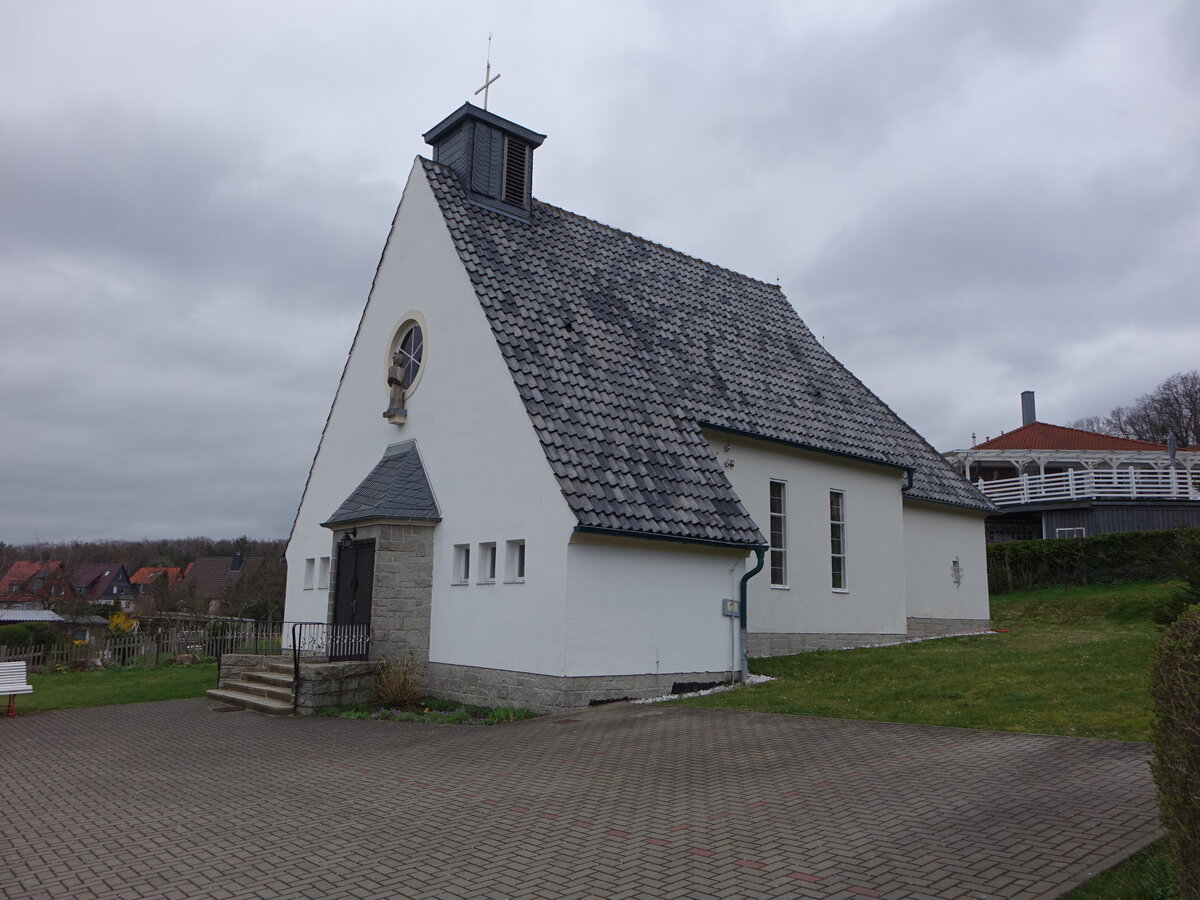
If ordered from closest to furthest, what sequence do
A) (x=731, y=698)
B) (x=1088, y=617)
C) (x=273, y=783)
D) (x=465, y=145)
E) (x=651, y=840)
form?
(x=651, y=840)
(x=273, y=783)
(x=731, y=698)
(x=465, y=145)
(x=1088, y=617)

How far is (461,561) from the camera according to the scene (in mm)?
15125

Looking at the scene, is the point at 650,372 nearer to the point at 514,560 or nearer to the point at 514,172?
the point at 514,560

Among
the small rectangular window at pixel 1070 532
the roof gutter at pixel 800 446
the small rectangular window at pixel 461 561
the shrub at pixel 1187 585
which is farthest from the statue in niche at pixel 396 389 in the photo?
the small rectangular window at pixel 1070 532

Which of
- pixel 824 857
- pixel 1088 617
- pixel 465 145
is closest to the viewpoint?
pixel 824 857

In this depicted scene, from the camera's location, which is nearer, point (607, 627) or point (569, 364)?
point (607, 627)

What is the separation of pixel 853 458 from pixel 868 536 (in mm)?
1902

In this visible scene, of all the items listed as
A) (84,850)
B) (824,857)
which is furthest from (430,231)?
(824,857)

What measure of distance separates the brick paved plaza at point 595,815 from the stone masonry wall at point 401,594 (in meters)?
3.78

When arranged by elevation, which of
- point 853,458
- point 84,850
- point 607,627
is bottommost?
point 84,850

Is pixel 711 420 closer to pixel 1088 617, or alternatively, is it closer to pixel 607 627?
pixel 607 627

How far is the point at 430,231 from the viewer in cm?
1712

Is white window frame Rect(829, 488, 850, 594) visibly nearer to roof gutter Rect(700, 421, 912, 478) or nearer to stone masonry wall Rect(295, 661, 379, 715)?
roof gutter Rect(700, 421, 912, 478)

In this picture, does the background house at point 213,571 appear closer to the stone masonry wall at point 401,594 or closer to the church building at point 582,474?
the church building at point 582,474

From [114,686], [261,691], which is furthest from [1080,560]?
[114,686]
